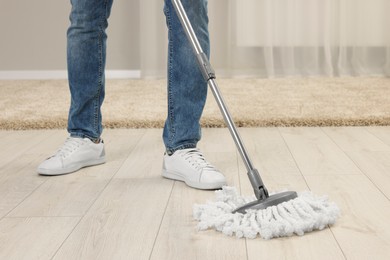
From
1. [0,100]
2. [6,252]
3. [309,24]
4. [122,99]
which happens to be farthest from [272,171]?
[309,24]

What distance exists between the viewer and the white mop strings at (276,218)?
1056mm

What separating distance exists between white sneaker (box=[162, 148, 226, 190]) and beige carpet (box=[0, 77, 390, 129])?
2.19 ft

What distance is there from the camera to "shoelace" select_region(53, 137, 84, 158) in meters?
1.57

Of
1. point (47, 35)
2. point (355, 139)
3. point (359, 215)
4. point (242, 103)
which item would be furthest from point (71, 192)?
point (47, 35)

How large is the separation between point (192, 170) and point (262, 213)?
364 mm

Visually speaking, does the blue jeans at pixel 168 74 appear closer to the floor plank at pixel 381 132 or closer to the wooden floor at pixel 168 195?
the wooden floor at pixel 168 195

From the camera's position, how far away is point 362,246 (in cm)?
103

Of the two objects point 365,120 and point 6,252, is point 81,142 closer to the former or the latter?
point 6,252

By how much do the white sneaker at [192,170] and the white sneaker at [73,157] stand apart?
0.66 feet

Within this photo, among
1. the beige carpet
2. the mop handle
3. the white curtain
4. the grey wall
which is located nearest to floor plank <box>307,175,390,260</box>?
the mop handle

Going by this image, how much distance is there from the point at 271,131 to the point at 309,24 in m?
1.63

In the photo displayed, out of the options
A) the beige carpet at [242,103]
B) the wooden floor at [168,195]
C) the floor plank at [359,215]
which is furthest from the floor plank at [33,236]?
the beige carpet at [242,103]

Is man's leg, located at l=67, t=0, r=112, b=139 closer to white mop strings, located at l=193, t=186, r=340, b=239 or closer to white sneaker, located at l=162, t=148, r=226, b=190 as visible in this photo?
white sneaker, located at l=162, t=148, r=226, b=190

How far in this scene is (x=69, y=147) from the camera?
158 cm
